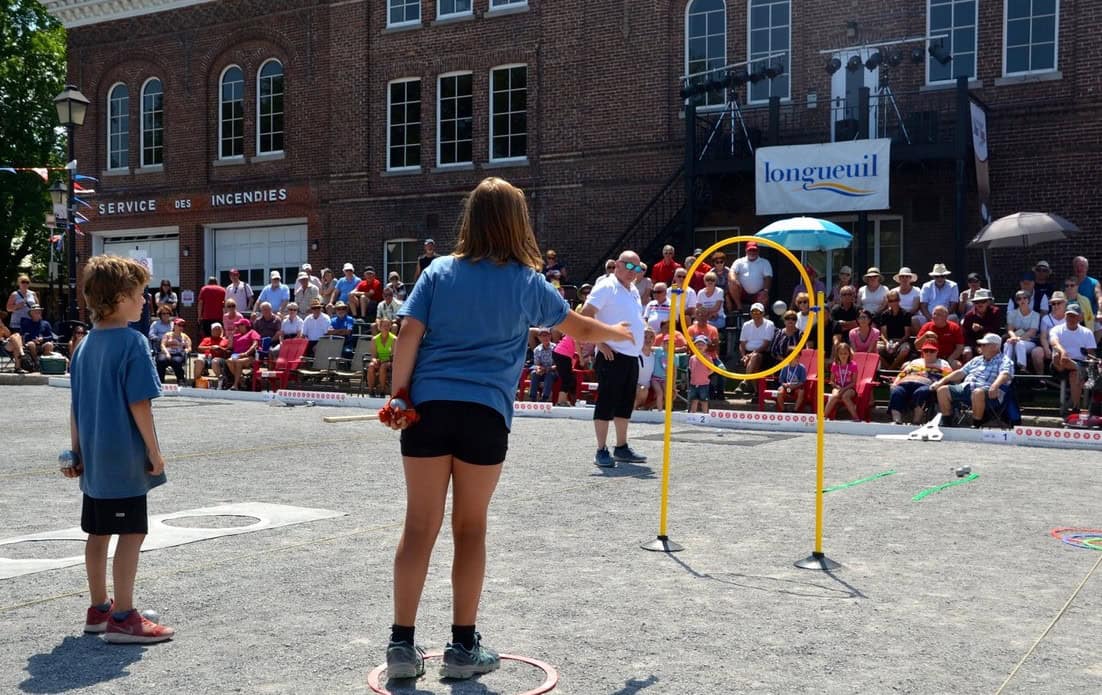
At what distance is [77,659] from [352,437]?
332 inches

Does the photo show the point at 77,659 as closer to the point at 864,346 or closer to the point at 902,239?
the point at 864,346

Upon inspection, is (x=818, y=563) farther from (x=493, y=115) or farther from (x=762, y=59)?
(x=493, y=115)

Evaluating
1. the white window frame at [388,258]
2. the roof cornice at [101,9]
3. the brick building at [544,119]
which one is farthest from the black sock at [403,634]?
the roof cornice at [101,9]

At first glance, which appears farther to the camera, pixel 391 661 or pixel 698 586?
pixel 698 586

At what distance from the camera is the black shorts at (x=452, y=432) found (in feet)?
13.4

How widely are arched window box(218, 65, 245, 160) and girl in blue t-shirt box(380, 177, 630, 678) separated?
28066 millimetres

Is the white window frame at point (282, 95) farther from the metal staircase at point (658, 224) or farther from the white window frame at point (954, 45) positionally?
the white window frame at point (954, 45)

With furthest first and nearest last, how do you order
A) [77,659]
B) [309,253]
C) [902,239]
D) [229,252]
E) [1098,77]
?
[229,252], [309,253], [902,239], [1098,77], [77,659]

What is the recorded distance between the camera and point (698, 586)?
18.8 feet

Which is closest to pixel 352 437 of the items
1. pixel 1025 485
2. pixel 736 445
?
pixel 736 445

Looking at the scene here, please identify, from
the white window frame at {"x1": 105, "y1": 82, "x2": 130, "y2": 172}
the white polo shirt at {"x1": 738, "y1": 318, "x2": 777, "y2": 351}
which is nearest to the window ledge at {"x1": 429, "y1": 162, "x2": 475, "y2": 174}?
the white window frame at {"x1": 105, "y1": 82, "x2": 130, "y2": 172}

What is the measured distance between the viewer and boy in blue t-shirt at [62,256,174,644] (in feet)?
15.3

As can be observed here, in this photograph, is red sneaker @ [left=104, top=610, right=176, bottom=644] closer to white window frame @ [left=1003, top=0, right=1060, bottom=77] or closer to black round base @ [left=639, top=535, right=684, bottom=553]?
black round base @ [left=639, top=535, right=684, bottom=553]

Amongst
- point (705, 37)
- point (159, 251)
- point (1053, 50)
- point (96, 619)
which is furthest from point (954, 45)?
point (159, 251)
